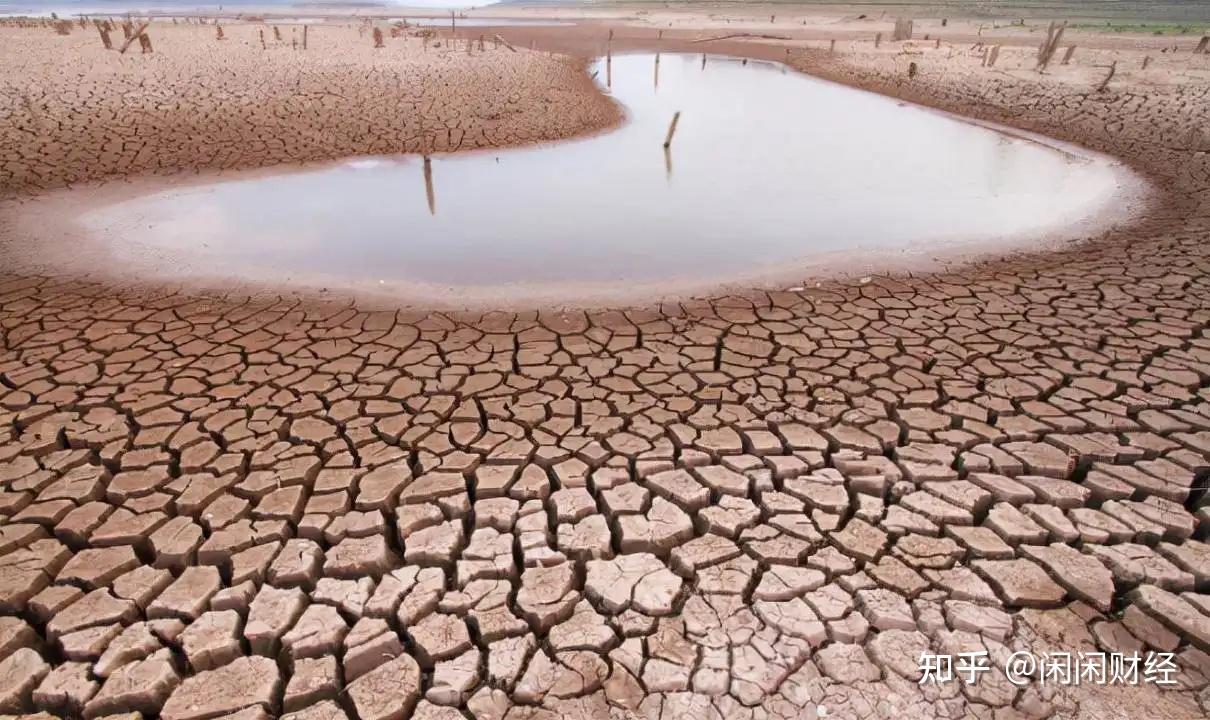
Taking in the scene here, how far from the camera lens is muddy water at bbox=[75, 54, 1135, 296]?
5730mm

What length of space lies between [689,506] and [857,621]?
0.79 metres

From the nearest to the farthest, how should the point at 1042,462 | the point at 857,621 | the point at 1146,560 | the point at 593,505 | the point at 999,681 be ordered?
1. the point at 999,681
2. the point at 857,621
3. the point at 1146,560
4. the point at 593,505
5. the point at 1042,462

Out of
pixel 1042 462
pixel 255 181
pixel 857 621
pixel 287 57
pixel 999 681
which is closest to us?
pixel 999 681

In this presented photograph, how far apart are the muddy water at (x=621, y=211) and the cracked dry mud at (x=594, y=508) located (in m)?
1.13

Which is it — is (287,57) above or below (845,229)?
above

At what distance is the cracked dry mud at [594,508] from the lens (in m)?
2.10

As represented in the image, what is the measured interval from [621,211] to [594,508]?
16.6 ft

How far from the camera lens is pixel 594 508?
2.79 m

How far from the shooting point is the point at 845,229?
6727 millimetres

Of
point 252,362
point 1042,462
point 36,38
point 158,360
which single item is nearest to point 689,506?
point 1042,462

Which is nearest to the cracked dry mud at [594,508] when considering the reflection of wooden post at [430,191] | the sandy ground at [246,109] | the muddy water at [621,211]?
the muddy water at [621,211]

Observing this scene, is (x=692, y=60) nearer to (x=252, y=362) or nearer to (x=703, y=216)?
(x=703, y=216)
